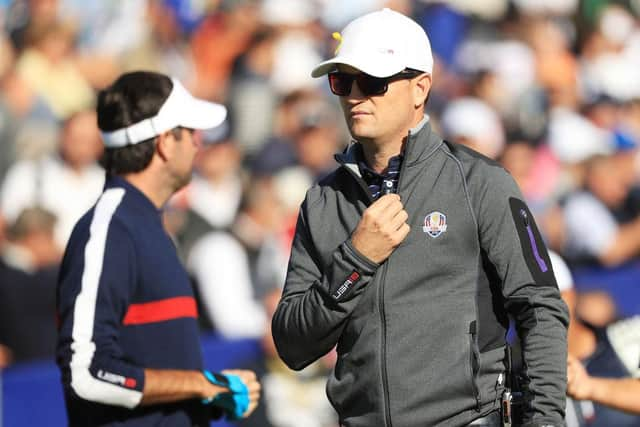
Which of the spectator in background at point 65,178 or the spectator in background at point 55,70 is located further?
the spectator in background at point 55,70

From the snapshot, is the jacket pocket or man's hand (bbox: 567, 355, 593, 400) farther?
man's hand (bbox: 567, 355, 593, 400)

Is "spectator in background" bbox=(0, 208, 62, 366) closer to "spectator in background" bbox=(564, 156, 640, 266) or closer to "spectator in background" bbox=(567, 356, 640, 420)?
"spectator in background" bbox=(567, 356, 640, 420)

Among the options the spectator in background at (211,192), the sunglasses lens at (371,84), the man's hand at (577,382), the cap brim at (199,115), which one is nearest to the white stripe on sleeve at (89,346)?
the cap brim at (199,115)

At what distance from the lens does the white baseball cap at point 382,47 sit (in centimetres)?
351

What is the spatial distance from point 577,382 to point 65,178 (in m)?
4.67

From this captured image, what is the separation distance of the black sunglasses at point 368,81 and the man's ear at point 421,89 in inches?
1.2

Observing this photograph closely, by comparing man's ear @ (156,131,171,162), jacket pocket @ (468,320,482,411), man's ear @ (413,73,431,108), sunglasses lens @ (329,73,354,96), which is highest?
sunglasses lens @ (329,73,354,96)

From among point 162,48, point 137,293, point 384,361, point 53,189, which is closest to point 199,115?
point 137,293

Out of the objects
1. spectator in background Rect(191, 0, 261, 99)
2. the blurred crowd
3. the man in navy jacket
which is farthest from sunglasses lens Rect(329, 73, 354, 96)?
spectator in background Rect(191, 0, 261, 99)

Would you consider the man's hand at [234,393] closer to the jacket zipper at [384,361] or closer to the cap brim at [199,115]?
the cap brim at [199,115]

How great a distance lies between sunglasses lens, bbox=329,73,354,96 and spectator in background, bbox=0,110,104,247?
4.59 m

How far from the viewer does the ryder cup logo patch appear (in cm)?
344

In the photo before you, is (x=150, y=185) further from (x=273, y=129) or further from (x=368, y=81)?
(x=273, y=129)

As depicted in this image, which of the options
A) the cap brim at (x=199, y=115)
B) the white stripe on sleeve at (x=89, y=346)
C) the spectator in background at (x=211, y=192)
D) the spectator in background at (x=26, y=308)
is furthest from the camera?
the spectator in background at (x=211, y=192)
